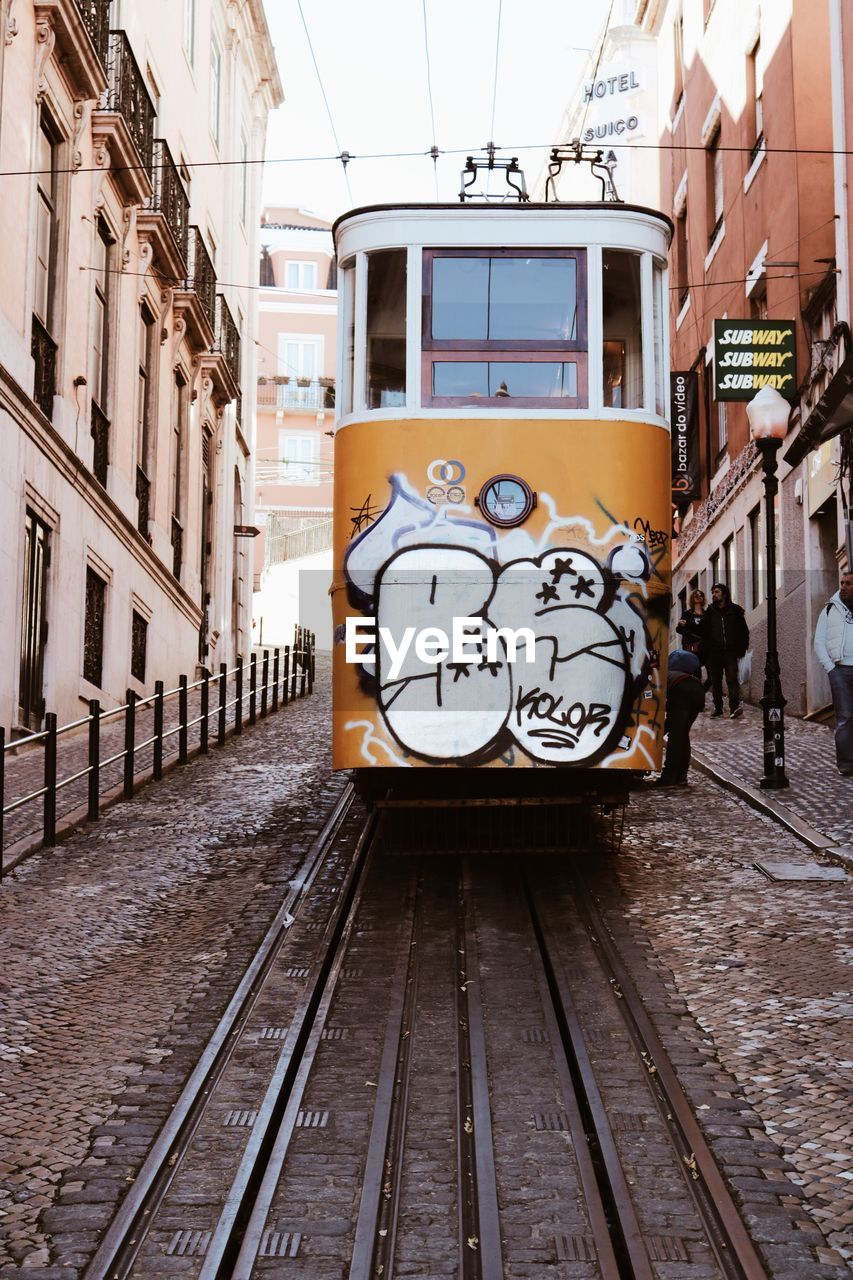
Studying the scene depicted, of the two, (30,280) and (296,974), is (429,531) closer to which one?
(296,974)

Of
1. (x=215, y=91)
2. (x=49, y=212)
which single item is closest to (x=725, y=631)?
(x=49, y=212)

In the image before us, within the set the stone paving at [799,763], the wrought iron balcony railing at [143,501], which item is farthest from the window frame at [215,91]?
the stone paving at [799,763]

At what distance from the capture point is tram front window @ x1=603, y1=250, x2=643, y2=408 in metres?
9.20

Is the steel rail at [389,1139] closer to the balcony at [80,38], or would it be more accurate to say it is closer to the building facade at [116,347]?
the building facade at [116,347]

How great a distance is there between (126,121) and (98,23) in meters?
1.74

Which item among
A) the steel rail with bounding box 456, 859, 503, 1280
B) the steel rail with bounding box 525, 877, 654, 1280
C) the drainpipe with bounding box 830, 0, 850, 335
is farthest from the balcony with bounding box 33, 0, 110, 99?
the steel rail with bounding box 525, 877, 654, 1280

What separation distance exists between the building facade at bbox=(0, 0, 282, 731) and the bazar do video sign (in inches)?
313

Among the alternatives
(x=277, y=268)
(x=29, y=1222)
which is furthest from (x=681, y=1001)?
(x=277, y=268)

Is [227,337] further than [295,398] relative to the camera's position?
No

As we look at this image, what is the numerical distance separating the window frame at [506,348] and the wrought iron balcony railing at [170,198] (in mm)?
14257

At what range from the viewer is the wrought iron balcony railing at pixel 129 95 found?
66.6 ft

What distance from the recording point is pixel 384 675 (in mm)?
8805

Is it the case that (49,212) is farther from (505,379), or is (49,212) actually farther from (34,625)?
(505,379)

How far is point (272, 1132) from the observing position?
5.52 meters
